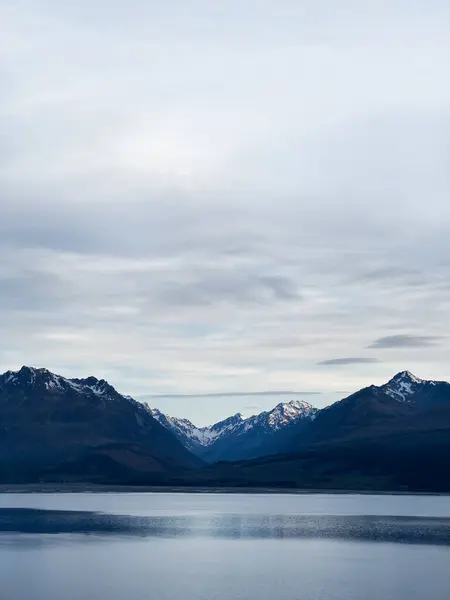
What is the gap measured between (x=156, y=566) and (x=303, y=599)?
86.0ft

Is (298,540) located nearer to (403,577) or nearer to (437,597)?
(403,577)

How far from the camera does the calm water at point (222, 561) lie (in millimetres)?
79812

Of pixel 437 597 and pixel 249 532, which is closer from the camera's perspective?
pixel 437 597

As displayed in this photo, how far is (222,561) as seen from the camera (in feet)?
338

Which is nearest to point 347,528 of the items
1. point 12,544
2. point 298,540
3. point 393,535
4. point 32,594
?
point 393,535

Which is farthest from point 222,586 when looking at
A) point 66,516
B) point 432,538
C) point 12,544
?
point 66,516

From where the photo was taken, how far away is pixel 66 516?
194 meters

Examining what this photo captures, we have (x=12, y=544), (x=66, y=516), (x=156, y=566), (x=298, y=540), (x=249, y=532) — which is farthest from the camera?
(x=66, y=516)

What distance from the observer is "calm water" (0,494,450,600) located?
262 feet

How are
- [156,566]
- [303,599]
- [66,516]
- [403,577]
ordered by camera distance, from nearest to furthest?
[303,599], [403,577], [156,566], [66,516]

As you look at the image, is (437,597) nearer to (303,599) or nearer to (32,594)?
(303,599)

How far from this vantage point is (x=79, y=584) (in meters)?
83.8

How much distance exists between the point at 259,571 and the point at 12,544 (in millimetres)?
40840

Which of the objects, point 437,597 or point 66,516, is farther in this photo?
point 66,516
